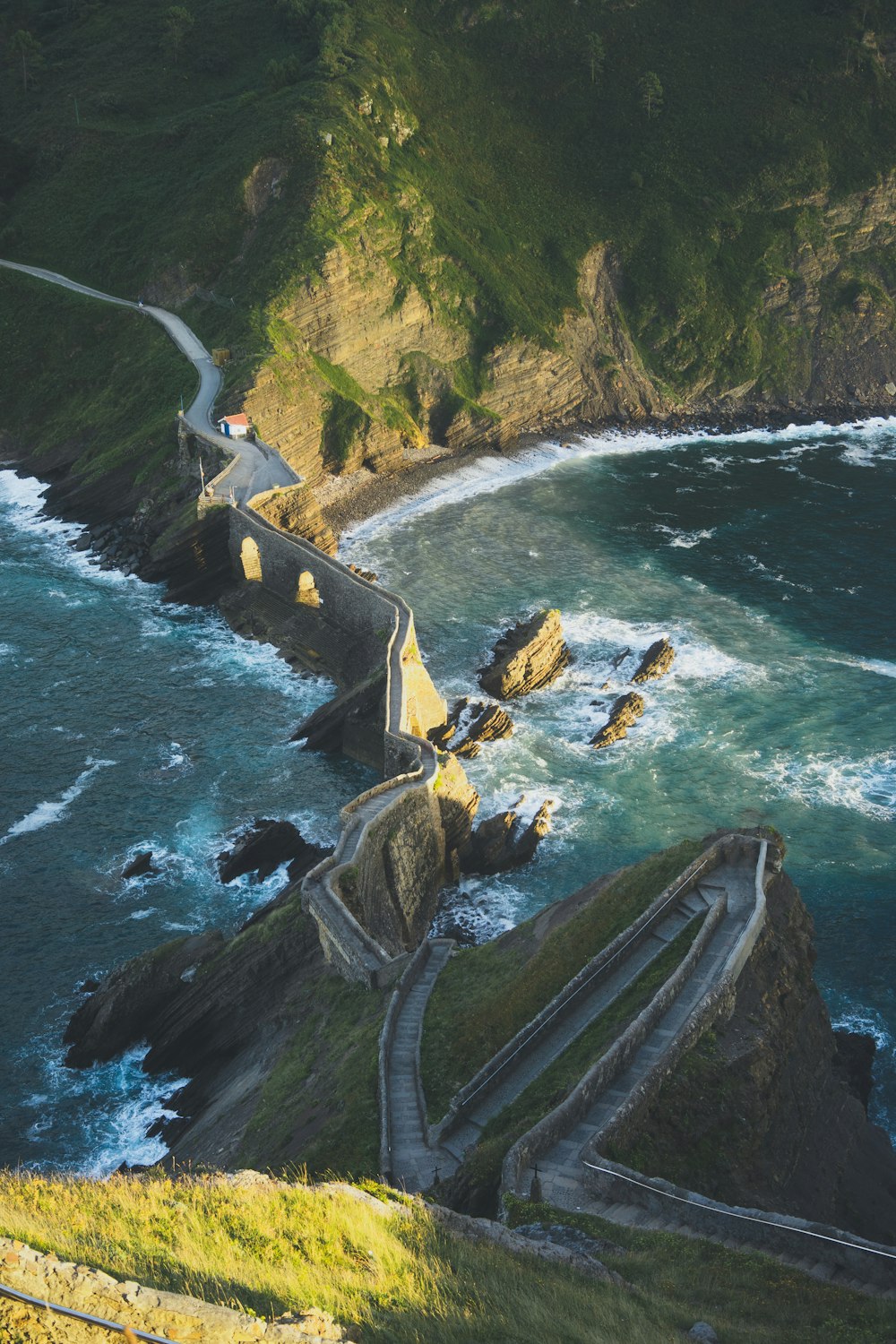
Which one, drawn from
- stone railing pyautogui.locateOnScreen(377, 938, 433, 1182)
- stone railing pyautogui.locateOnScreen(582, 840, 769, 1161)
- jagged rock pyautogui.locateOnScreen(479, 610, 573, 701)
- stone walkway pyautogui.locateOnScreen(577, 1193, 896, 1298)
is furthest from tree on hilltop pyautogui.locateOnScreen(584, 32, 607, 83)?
stone walkway pyautogui.locateOnScreen(577, 1193, 896, 1298)

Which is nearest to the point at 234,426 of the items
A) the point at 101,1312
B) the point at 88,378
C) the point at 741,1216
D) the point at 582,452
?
the point at 88,378

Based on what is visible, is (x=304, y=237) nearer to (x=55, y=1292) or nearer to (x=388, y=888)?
(x=388, y=888)

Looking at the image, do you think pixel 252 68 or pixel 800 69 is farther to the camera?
pixel 800 69

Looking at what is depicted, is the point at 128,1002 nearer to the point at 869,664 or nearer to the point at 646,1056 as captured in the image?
the point at 646,1056

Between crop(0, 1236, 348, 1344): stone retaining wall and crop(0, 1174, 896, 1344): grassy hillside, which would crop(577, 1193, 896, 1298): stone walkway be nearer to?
crop(0, 1174, 896, 1344): grassy hillside

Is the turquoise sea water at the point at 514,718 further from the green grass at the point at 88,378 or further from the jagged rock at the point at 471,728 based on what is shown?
the green grass at the point at 88,378

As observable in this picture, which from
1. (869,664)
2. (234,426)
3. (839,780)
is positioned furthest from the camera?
(234,426)

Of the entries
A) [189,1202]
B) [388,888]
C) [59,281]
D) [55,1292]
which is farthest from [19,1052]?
[59,281]
